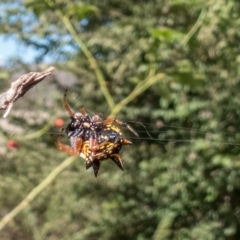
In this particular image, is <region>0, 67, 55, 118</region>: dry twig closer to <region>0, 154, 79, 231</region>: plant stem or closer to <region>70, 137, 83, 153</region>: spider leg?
<region>70, 137, 83, 153</region>: spider leg

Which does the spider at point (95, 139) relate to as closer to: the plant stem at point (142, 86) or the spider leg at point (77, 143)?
the spider leg at point (77, 143)

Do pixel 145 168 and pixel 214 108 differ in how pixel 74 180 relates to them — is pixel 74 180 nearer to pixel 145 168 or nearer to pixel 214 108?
pixel 145 168

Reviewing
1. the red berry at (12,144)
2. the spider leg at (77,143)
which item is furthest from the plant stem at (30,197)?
the spider leg at (77,143)

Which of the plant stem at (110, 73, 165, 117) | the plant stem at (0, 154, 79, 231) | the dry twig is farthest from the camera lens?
the plant stem at (110, 73, 165, 117)

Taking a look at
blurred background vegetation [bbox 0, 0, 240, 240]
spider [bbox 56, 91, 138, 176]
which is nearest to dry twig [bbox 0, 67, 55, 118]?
spider [bbox 56, 91, 138, 176]

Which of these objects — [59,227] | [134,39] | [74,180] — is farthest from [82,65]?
[59,227]

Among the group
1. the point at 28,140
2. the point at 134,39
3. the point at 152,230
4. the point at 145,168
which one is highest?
the point at 134,39
